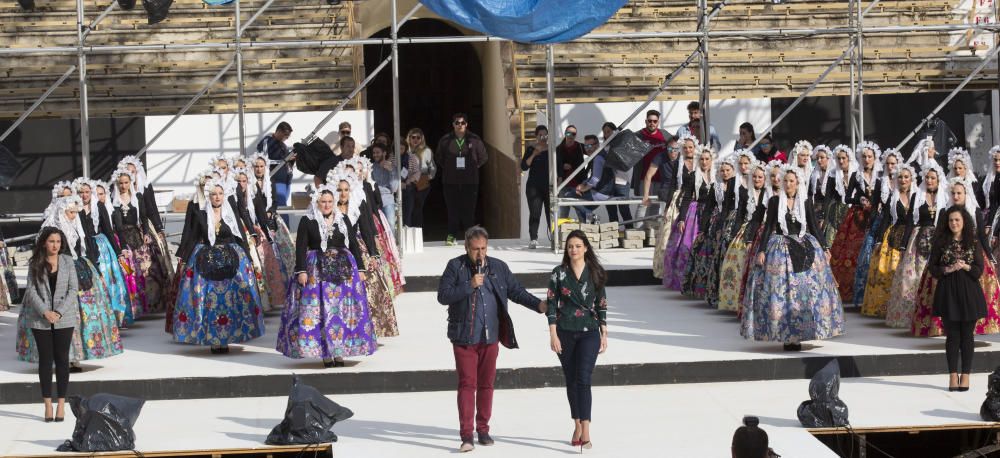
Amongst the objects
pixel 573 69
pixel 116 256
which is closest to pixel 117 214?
pixel 116 256

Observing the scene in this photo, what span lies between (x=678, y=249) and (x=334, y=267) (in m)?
4.75

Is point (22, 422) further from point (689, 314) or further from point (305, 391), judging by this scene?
point (689, 314)

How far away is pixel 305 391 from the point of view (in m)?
9.82

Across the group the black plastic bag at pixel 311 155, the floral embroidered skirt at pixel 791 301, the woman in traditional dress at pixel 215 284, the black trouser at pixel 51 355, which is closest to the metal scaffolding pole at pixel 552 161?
the black plastic bag at pixel 311 155

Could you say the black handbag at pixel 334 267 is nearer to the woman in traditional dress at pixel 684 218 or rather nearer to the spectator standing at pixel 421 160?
the woman in traditional dress at pixel 684 218

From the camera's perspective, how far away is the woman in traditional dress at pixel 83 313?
11.8 metres

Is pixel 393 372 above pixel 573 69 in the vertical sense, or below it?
below

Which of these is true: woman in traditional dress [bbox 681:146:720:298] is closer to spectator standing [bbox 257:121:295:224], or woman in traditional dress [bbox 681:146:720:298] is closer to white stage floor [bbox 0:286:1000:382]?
white stage floor [bbox 0:286:1000:382]

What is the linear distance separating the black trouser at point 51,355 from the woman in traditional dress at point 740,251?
5454mm

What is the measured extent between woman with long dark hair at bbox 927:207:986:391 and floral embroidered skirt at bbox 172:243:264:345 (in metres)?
5.00

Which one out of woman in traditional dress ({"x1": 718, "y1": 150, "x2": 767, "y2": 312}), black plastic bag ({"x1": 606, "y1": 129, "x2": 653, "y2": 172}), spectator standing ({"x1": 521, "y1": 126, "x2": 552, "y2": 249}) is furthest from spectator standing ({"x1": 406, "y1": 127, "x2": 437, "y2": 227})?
woman in traditional dress ({"x1": 718, "y1": 150, "x2": 767, "y2": 312})

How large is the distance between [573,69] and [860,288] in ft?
28.7

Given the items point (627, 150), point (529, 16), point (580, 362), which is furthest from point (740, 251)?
point (580, 362)

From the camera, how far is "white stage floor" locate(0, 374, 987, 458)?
9.59 m
